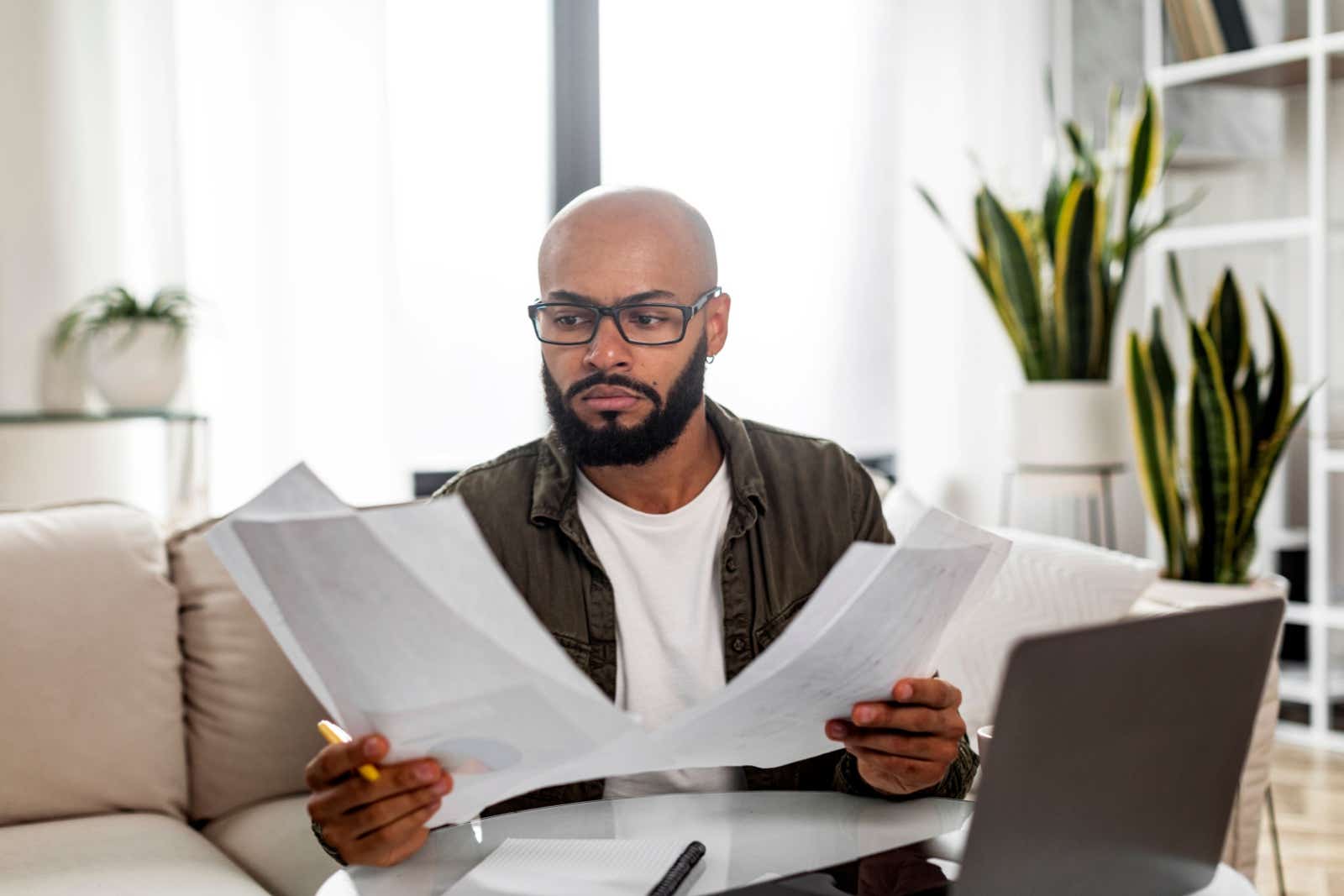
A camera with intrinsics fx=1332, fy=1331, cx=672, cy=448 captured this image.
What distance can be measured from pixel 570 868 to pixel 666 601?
0.50 m

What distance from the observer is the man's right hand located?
2.82ft

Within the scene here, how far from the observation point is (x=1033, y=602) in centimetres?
201

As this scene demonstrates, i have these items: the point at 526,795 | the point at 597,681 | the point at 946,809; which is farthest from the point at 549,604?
the point at 946,809

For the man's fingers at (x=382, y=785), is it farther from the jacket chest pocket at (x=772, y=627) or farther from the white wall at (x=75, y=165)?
the white wall at (x=75, y=165)

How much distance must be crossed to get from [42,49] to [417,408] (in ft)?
3.78

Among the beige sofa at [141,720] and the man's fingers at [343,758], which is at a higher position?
the man's fingers at [343,758]

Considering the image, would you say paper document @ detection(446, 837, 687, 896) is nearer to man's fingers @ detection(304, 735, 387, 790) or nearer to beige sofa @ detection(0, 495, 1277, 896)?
man's fingers @ detection(304, 735, 387, 790)

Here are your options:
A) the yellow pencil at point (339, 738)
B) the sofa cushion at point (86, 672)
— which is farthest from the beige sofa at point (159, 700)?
the yellow pencil at point (339, 738)

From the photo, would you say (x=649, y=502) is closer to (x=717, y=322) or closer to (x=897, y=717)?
(x=717, y=322)

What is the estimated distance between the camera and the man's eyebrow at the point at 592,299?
1.37 m

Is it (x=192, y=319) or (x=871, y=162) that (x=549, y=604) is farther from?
(x=871, y=162)

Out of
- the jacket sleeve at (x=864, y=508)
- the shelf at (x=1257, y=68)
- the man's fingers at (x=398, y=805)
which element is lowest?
the man's fingers at (x=398, y=805)

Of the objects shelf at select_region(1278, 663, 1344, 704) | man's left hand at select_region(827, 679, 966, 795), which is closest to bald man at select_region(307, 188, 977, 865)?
man's left hand at select_region(827, 679, 966, 795)

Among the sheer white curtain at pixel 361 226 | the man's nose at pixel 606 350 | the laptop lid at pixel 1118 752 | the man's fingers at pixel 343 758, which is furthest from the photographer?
the sheer white curtain at pixel 361 226
